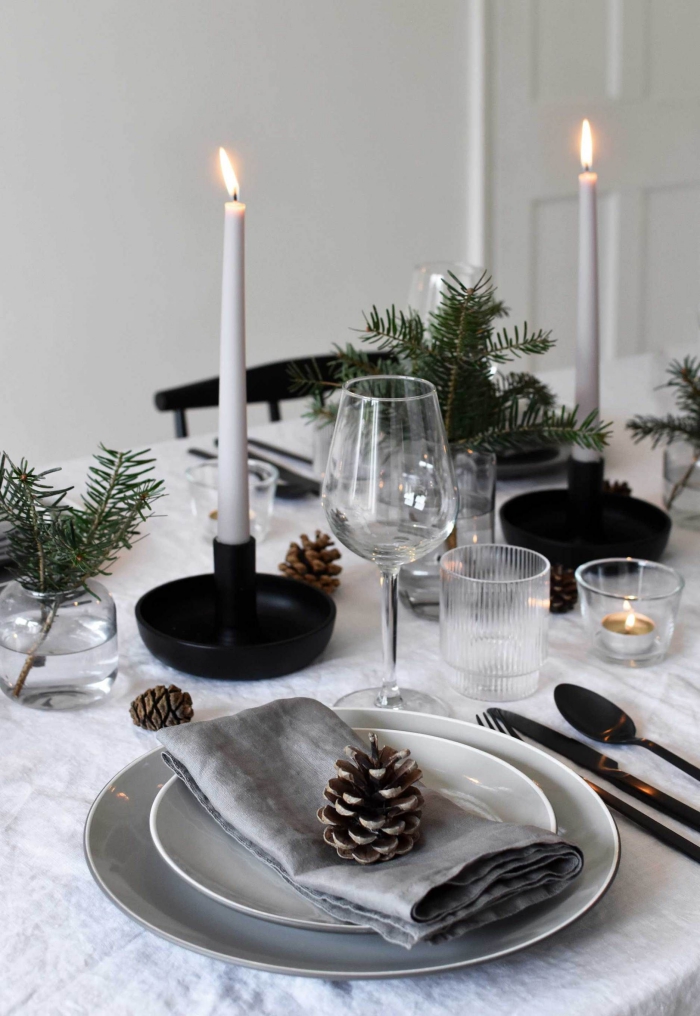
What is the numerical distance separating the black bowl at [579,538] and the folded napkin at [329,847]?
1.16ft

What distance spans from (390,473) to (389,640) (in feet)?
0.43

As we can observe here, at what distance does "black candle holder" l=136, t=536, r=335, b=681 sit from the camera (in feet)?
2.54

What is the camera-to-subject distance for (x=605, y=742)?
70 centimetres

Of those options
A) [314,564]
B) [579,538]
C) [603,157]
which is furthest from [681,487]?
[603,157]

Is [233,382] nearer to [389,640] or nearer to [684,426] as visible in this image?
[389,640]

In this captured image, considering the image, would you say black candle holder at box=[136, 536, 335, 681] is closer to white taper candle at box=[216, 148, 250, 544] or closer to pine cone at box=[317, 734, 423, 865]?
white taper candle at box=[216, 148, 250, 544]

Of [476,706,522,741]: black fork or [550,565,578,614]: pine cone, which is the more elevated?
[550,565,578,614]: pine cone

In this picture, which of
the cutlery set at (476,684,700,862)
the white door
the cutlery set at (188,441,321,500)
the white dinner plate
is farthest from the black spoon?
the white door

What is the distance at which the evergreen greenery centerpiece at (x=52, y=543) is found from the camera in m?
0.70

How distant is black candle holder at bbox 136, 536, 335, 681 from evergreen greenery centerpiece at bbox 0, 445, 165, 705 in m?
0.08

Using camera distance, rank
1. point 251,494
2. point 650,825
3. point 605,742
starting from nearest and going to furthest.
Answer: point 650,825
point 605,742
point 251,494

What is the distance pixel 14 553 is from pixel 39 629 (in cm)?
6

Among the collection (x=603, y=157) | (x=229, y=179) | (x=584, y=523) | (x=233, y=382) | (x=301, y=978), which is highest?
(x=603, y=157)

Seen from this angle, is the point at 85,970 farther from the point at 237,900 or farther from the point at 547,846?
the point at 547,846
